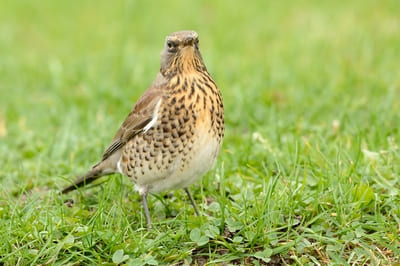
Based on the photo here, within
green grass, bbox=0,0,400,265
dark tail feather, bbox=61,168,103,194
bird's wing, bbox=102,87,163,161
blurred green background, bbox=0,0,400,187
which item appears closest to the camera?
green grass, bbox=0,0,400,265

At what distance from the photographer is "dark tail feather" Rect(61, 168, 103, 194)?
19.2 ft

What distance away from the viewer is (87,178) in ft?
19.7

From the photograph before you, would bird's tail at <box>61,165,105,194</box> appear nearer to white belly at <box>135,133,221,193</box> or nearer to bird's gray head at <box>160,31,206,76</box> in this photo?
white belly at <box>135,133,221,193</box>

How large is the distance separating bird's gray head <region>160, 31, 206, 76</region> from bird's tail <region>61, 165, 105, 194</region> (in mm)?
1208

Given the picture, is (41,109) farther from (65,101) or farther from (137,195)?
(137,195)

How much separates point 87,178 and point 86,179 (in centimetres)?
2

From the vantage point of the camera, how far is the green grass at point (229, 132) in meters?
4.78

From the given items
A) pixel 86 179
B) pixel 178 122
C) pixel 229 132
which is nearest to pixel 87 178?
pixel 86 179

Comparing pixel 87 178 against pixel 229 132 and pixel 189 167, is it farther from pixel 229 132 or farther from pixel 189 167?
pixel 229 132

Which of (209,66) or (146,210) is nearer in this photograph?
(146,210)

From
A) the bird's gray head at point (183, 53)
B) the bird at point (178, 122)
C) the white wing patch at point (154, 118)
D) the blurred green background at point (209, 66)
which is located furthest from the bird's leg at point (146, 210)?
the blurred green background at point (209, 66)

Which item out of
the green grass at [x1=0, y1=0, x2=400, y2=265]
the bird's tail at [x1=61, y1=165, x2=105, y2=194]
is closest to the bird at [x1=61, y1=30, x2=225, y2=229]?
the green grass at [x1=0, y1=0, x2=400, y2=265]

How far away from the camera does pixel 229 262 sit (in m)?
4.68

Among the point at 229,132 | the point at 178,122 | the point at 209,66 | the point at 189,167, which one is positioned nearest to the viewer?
the point at 178,122
